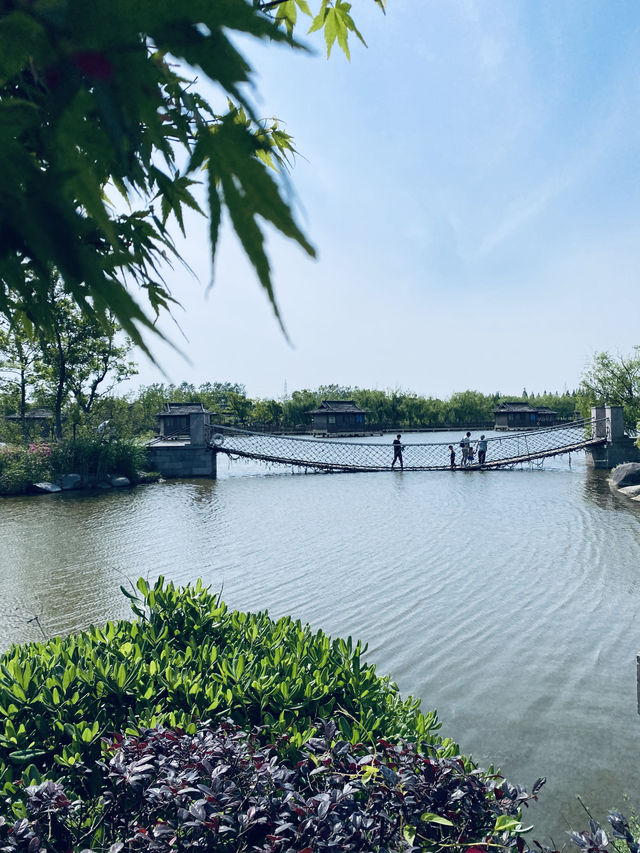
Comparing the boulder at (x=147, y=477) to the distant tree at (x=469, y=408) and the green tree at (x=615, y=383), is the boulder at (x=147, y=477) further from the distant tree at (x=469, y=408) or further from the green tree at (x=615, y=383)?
the distant tree at (x=469, y=408)

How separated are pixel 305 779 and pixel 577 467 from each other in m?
22.1

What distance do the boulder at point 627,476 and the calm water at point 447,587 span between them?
1.77 meters

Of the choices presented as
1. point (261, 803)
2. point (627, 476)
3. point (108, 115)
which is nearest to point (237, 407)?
point (627, 476)

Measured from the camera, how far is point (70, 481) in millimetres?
16500

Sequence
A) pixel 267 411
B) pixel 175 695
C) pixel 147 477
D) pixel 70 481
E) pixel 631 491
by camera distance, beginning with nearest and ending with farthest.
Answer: pixel 175 695, pixel 631 491, pixel 70 481, pixel 147 477, pixel 267 411

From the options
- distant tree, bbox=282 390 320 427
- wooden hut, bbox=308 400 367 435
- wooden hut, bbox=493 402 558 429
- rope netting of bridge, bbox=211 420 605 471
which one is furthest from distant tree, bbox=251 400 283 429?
wooden hut, bbox=493 402 558 429

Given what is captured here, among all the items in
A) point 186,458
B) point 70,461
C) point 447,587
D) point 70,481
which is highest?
point 70,461

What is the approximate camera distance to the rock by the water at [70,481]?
646 inches

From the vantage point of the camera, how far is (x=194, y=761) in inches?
67.4

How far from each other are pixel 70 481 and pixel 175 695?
15867 millimetres

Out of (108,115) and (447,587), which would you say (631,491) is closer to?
(447,587)

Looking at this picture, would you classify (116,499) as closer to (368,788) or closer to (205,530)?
(205,530)

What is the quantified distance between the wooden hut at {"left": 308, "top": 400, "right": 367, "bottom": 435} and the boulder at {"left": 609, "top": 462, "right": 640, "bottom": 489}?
3403cm

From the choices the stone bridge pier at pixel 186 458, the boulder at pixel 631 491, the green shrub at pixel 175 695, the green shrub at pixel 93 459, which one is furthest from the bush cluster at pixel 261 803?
the stone bridge pier at pixel 186 458
